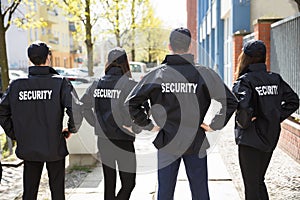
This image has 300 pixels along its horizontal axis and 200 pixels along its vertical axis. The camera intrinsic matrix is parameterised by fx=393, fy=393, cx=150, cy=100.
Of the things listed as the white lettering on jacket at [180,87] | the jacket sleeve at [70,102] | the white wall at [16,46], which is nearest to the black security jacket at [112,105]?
the jacket sleeve at [70,102]

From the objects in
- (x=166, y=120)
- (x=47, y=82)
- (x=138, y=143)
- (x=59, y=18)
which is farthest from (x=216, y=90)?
(x=59, y=18)

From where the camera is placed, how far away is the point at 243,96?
3.68 m

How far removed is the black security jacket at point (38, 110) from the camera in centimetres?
369

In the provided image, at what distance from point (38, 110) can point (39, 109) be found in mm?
13

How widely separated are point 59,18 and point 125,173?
161ft

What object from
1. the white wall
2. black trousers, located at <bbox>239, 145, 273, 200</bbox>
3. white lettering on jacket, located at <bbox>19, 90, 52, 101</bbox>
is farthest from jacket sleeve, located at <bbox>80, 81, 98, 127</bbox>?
the white wall

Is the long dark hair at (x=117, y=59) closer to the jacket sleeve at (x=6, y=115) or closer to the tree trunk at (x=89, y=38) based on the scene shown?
the jacket sleeve at (x=6, y=115)

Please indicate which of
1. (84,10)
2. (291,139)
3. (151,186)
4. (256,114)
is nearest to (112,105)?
(256,114)

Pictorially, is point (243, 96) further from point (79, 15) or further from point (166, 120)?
point (79, 15)

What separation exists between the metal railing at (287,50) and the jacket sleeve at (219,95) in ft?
12.8

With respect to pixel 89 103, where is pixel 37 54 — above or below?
above

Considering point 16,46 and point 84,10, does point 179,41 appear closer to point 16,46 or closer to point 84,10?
point 84,10

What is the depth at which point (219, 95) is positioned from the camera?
351cm

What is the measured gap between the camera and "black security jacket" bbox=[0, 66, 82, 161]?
3.69 m
